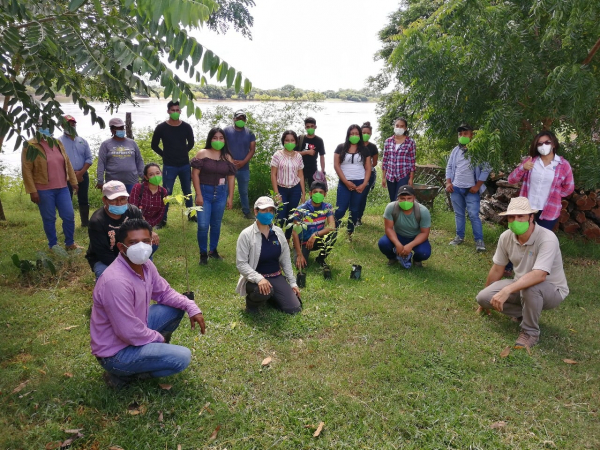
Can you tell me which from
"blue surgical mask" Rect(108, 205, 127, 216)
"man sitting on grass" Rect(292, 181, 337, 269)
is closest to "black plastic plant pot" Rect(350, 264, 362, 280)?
"man sitting on grass" Rect(292, 181, 337, 269)

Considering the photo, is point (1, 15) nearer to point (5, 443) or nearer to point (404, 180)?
point (5, 443)

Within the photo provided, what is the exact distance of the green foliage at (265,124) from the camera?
9.89 m

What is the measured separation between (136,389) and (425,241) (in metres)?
4.53

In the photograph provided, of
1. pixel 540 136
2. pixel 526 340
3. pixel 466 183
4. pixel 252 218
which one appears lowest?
pixel 526 340

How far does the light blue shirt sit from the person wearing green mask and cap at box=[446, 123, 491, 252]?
20.1ft

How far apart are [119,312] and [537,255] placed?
4021 mm

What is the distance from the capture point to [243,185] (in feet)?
29.5

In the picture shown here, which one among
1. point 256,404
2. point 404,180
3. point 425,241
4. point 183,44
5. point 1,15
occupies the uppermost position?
point 1,15

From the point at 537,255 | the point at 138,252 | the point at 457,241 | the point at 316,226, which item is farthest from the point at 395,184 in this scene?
the point at 138,252

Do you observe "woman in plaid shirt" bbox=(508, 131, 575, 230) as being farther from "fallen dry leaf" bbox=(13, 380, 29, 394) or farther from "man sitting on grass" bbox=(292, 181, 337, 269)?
"fallen dry leaf" bbox=(13, 380, 29, 394)

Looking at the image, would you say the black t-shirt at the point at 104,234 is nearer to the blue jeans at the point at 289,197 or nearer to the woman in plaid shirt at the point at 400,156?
the blue jeans at the point at 289,197

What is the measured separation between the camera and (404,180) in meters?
7.94

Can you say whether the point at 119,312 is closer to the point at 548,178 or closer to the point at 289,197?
→ the point at 289,197

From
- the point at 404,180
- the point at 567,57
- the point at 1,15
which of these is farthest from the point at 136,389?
the point at 567,57
